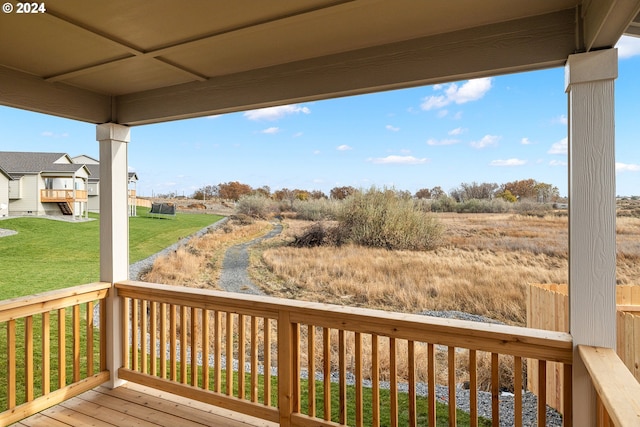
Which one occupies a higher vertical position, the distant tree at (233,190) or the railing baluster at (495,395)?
the distant tree at (233,190)

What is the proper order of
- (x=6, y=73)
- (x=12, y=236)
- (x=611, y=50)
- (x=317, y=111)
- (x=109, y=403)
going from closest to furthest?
1. (x=611, y=50)
2. (x=6, y=73)
3. (x=109, y=403)
4. (x=12, y=236)
5. (x=317, y=111)

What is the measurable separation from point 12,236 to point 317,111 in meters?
3.12

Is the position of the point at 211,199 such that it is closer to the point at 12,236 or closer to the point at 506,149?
the point at 12,236

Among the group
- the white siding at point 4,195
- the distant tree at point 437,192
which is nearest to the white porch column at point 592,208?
the distant tree at point 437,192

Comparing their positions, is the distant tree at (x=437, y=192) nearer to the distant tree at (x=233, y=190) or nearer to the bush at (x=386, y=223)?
the bush at (x=386, y=223)

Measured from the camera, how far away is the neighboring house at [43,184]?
3.48m

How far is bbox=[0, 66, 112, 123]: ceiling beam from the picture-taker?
2.64 metres

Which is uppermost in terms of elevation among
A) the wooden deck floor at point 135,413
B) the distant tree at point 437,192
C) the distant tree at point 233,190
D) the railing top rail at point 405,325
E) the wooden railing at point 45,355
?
the distant tree at point 233,190

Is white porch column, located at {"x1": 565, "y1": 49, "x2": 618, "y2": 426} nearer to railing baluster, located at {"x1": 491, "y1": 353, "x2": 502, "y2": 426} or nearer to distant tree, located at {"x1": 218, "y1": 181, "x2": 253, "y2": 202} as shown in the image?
railing baluster, located at {"x1": 491, "y1": 353, "x2": 502, "y2": 426}

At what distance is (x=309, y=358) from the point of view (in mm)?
2527

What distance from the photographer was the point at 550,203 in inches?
110

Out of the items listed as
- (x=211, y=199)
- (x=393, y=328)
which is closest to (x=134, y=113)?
(x=211, y=199)

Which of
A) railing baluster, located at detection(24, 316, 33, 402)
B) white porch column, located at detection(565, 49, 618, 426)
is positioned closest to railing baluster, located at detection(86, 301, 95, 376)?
railing baluster, located at detection(24, 316, 33, 402)

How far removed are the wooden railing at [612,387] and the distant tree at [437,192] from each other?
1.60 m
